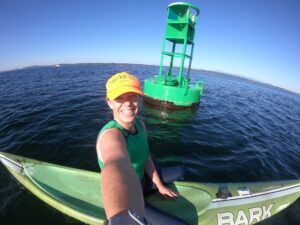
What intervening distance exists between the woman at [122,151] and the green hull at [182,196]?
1.16 meters

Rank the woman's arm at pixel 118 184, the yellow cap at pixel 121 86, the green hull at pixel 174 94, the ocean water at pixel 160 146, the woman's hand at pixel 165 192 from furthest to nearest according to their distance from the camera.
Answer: the green hull at pixel 174 94 → the ocean water at pixel 160 146 → the woman's hand at pixel 165 192 → the yellow cap at pixel 121 86 → the woman's arm at pixel 118 184

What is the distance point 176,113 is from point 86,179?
955 cm

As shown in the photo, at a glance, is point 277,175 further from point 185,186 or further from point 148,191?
point 148,191

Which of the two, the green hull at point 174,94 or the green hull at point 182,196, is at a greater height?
the green hull at point 174,94

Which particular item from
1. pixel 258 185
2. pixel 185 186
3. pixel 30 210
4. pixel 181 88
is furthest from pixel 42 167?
Result: pixel 181 88

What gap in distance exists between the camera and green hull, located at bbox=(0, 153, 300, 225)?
12.8 feet

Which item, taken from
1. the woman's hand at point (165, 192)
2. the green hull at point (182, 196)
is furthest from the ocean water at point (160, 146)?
the woman's hand at point (165, 192)

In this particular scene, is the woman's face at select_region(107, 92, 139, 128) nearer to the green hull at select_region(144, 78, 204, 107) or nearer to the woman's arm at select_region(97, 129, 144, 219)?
the woman's arm at select_region(97, 129, 144, 219)

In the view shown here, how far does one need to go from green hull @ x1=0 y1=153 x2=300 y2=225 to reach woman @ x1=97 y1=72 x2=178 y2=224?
1.16 meters

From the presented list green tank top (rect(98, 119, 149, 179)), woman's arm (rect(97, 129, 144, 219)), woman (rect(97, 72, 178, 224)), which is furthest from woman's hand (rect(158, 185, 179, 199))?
woman's arm (rect(97, 129, 144, 219))

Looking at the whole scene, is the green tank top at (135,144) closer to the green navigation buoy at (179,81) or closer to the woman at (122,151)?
the woman at (122,151)

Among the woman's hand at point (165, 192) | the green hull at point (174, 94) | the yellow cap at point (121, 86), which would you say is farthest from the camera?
the green hull at point (174, 94)

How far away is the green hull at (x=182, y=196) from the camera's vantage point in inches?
153

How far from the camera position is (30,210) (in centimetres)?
465
